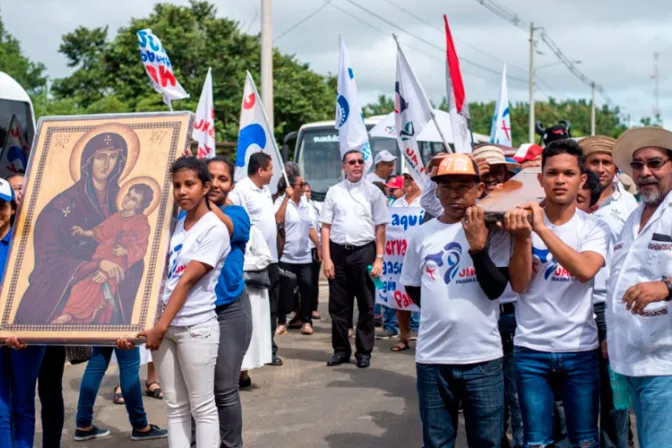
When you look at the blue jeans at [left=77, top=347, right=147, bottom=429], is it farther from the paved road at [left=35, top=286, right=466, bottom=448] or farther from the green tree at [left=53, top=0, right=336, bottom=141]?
the green tree at [left=53, top=0, right=336, bottom=141]

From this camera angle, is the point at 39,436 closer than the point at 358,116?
Yes

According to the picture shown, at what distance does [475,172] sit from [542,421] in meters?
1.21

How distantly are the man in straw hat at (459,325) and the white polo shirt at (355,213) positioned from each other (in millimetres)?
4668

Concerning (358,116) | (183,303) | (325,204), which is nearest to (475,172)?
(183,303)

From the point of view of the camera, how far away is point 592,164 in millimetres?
5672

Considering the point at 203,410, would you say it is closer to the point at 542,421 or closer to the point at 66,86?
the point at 542,421

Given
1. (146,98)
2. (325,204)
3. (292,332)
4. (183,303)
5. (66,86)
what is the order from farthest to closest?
1. (66,86)
2. (146,98)
3. (292,332)
4. (325,204)
5. (183,303)

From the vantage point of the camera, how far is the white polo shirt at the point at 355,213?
9023mm

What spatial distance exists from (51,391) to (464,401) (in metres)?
2.55

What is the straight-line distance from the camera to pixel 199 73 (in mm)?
33438

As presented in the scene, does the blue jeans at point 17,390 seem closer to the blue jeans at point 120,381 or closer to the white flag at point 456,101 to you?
the blue jeans at point 120,381

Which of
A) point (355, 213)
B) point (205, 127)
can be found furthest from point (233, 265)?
point (205, 127)

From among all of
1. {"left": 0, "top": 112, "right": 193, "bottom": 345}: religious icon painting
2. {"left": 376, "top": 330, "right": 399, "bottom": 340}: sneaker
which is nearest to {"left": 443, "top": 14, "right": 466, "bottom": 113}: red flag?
{"left": 0, "top": 112, "right": 193, "bottom": 345}: religious icon painting

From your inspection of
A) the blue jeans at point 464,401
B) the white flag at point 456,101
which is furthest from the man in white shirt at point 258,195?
the blue jeans at point 464,401
